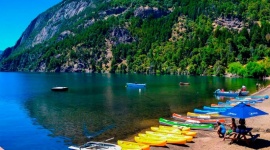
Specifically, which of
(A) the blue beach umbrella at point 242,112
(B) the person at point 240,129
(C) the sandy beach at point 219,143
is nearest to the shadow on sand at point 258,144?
(C) the sandy beach at point 219,143

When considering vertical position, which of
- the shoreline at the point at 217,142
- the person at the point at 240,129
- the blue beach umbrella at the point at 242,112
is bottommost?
the shoreline at the point at 217,142

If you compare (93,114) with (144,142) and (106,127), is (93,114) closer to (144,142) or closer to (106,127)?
(106,127)

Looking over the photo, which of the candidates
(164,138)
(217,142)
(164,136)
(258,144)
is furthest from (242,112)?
(164,136)

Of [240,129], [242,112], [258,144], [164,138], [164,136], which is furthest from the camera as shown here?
[164,136]

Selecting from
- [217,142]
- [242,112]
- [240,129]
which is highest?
[242,112]

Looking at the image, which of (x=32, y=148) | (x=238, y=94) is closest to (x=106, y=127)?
(x=32, y=148)

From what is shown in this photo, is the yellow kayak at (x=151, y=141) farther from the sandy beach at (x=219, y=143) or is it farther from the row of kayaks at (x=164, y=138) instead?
the sandy beach at (x=219, y=143)

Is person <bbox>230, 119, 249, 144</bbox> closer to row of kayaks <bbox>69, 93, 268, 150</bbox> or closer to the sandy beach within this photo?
the sandy beach

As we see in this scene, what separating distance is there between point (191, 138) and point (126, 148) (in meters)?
9.30

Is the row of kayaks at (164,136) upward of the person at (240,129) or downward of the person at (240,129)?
downward

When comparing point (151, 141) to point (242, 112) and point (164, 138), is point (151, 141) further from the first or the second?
point (242, 112)

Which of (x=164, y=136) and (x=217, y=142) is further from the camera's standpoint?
(x=164, y=136)

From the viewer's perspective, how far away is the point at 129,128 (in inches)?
2114

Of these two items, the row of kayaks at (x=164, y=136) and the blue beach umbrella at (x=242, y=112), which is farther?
the row of kayaks at (x=164, y=136)
